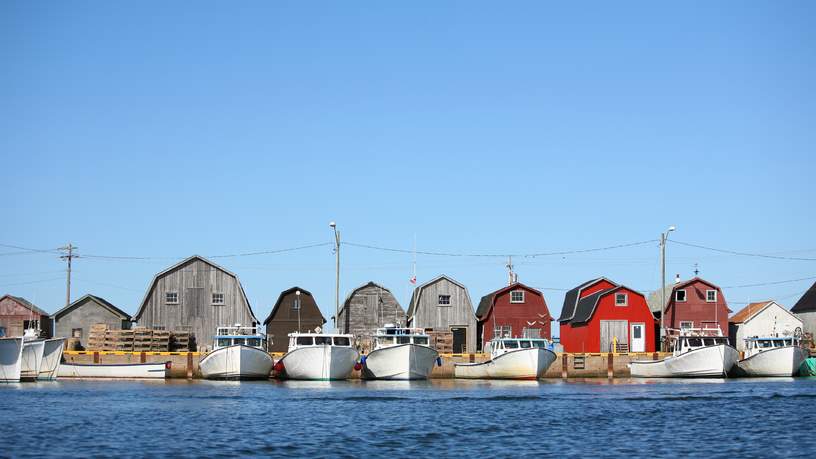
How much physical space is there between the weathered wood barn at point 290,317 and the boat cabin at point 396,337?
15767 millimetres

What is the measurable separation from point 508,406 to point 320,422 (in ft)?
32.1

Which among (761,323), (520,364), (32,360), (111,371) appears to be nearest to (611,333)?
(761,323)

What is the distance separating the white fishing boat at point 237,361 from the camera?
57969mm

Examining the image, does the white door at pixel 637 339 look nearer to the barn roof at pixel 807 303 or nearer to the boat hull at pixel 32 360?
the barn roof at pixel 807 303

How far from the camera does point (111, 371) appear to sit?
199ft

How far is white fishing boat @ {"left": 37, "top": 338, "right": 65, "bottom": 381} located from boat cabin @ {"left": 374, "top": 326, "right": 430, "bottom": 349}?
18.1m

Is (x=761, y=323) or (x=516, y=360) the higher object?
(x=761, y=323)

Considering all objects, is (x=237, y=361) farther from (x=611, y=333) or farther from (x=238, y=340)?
(x=611, y=333)

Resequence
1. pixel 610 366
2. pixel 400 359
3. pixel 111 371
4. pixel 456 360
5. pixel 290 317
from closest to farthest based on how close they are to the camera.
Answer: pixel 400 359 → pixel 111 371 → pixel 456 360 → pixel 610 366 → pixel 290 317

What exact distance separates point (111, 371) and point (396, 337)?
56.1ft

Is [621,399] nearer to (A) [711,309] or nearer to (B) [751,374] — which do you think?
(B) [751,374]

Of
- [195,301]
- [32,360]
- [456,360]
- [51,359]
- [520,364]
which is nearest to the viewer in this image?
[32,360]

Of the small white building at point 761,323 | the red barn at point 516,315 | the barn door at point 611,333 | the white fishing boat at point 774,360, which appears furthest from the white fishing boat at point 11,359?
the small white building at point 761,323

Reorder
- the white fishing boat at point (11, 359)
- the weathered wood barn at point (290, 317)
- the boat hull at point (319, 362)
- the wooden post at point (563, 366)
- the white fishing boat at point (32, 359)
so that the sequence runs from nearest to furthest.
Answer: the white fishing boat at point (11, 359) < the white fishing boat at point (32, 359) < the boat hull at point (319, 362) < the wooden post at point (563, 366) < the weathered wood barn at point (290, 317)
